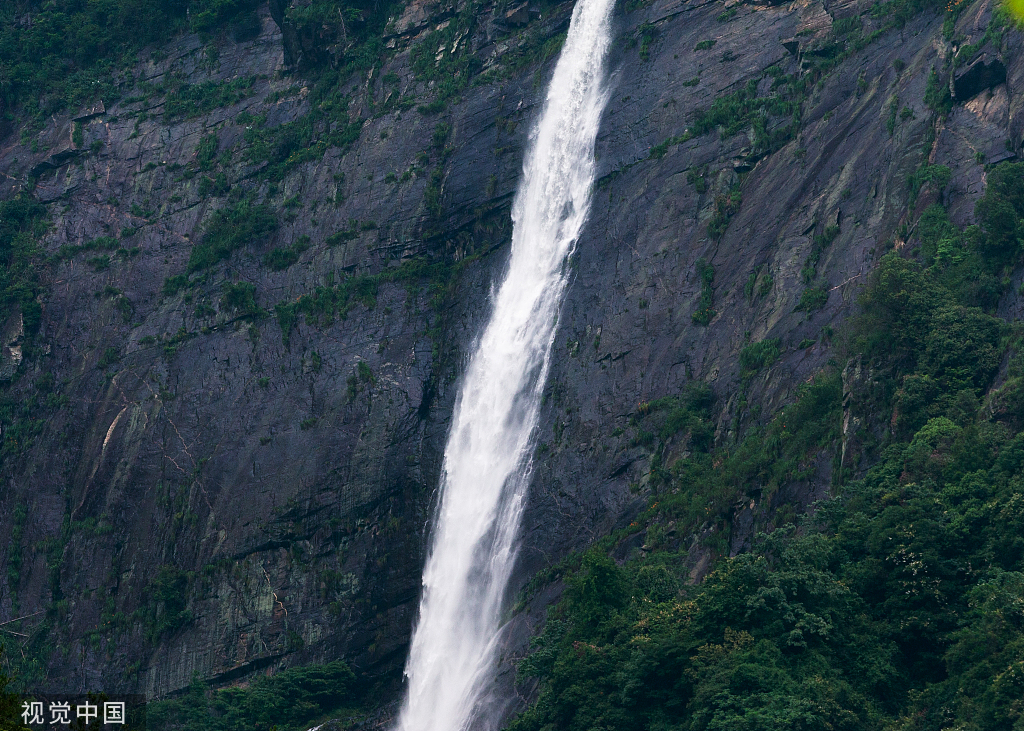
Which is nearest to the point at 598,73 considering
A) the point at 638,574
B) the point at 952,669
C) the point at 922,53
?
the point at 922,53

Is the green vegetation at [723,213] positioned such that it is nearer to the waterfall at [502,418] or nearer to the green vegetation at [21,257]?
the waterfall at [502,418]

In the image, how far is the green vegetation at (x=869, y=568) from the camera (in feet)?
90.2

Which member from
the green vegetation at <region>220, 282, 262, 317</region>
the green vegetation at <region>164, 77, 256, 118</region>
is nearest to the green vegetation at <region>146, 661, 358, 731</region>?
the green vegetation at <region>220, 282, 262, 317</region>

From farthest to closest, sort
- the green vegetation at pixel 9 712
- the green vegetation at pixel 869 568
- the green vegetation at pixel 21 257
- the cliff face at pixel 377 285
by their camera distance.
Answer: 1. the green vegetation at pixel 21 257
2. the cliff face at pixel 377 285
3. the green vegetation at pixel 869 568
4. the green vegetation at pixel 9 712

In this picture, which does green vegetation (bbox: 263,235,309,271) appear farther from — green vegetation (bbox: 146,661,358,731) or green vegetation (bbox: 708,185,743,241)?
green vegetation (bbox: 708,185,743,241)

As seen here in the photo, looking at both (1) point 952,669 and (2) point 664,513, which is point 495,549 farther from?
(1) point 952,669

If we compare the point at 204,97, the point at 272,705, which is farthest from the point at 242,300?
the point at 272,705

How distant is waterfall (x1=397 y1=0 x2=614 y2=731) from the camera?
4225cm

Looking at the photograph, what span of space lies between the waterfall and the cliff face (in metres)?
0.89

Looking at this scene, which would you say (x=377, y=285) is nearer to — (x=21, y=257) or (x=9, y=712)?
(x=21, y=257)

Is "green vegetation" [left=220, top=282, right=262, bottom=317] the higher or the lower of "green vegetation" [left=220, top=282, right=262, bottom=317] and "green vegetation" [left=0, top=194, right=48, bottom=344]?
the lower

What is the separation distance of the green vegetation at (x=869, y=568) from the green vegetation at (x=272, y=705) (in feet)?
37.1

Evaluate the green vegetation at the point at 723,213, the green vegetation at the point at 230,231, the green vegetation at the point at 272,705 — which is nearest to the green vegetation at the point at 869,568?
the green vegetation at the point at 723,213

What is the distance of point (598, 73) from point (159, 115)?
885 inches
